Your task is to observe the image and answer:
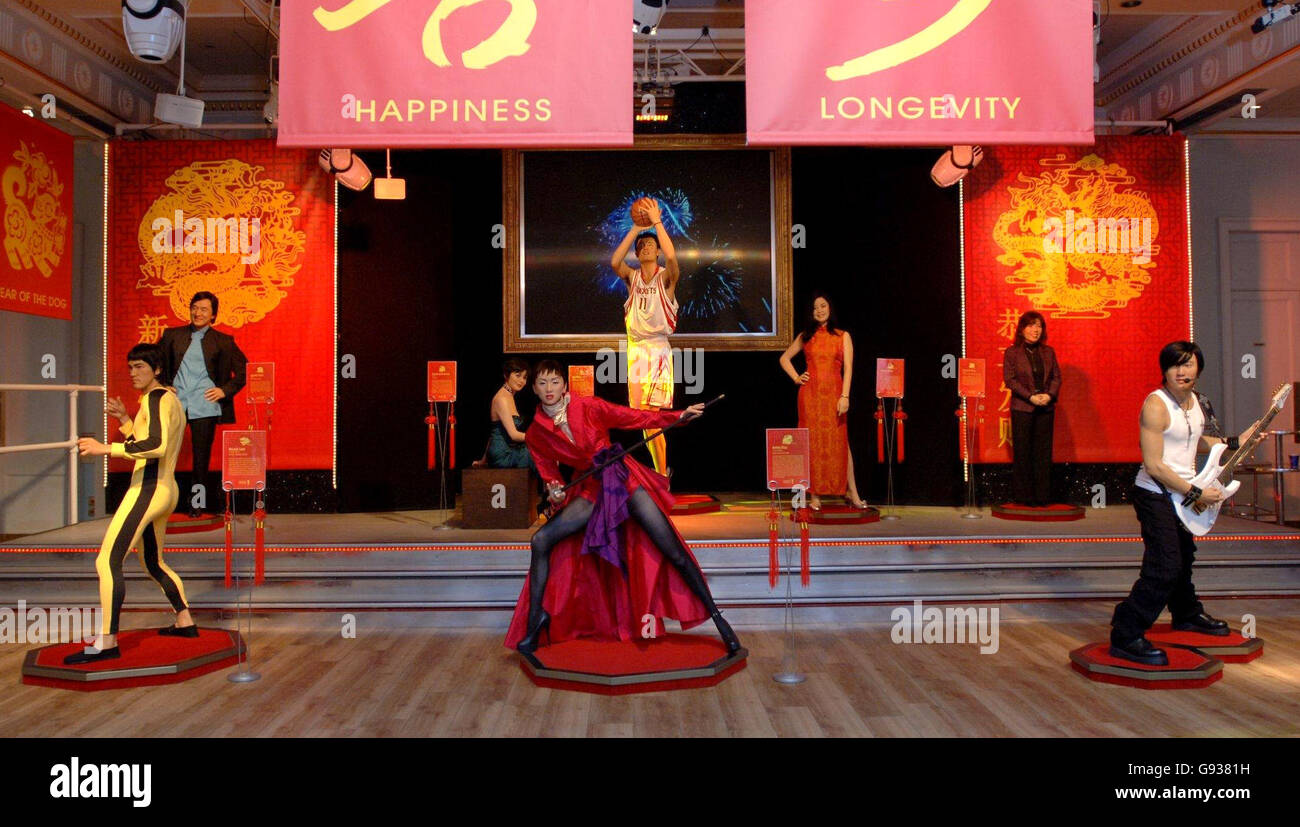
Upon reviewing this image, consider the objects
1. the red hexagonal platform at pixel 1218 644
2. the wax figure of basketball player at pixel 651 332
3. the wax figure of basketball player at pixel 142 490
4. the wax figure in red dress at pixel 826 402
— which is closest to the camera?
the wax figure of basketball player at pixel 142 490

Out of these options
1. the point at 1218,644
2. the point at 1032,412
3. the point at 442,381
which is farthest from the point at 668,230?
the point at 1218,644

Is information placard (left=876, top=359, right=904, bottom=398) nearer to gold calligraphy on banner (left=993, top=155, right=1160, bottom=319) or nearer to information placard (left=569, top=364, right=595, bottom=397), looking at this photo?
gold calligraphy on banner (left=993, top=155, right=1160, bottom=319)

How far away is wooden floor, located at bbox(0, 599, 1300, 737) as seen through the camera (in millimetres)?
3963

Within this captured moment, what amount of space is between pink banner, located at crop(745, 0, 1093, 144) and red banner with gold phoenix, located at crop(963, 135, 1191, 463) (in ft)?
17.5

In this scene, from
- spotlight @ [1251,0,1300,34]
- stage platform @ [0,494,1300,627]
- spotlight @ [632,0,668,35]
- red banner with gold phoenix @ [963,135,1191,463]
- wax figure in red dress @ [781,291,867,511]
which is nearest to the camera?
spotlight @ [632,0,668,35]

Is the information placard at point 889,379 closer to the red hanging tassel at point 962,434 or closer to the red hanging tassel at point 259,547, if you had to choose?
the red hanging tassel at point 962,434

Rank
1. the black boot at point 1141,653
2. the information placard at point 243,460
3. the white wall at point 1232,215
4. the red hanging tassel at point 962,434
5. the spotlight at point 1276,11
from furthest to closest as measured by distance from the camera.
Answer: the white wall at point 1232,215, the red hanging tassel at point 962,434, the spotlight at point 1276,11, the information placard at point 243,460, the black boot at point 1141,653

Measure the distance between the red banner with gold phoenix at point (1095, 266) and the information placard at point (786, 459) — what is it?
4187mm

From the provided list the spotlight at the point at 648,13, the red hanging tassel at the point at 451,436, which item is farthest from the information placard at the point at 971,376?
the red hanging tassel at the point at 451,436

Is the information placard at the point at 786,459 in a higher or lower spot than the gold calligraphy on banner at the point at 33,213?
lower

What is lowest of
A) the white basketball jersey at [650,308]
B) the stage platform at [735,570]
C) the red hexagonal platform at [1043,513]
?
the stage platform at [735,570]

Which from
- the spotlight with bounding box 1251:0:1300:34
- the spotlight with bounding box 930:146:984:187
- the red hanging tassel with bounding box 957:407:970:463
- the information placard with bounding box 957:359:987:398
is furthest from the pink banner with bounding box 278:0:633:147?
the red hanging tassel with bounding box 957:407:970:463

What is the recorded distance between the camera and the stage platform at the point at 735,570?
Answer: 607 cm
